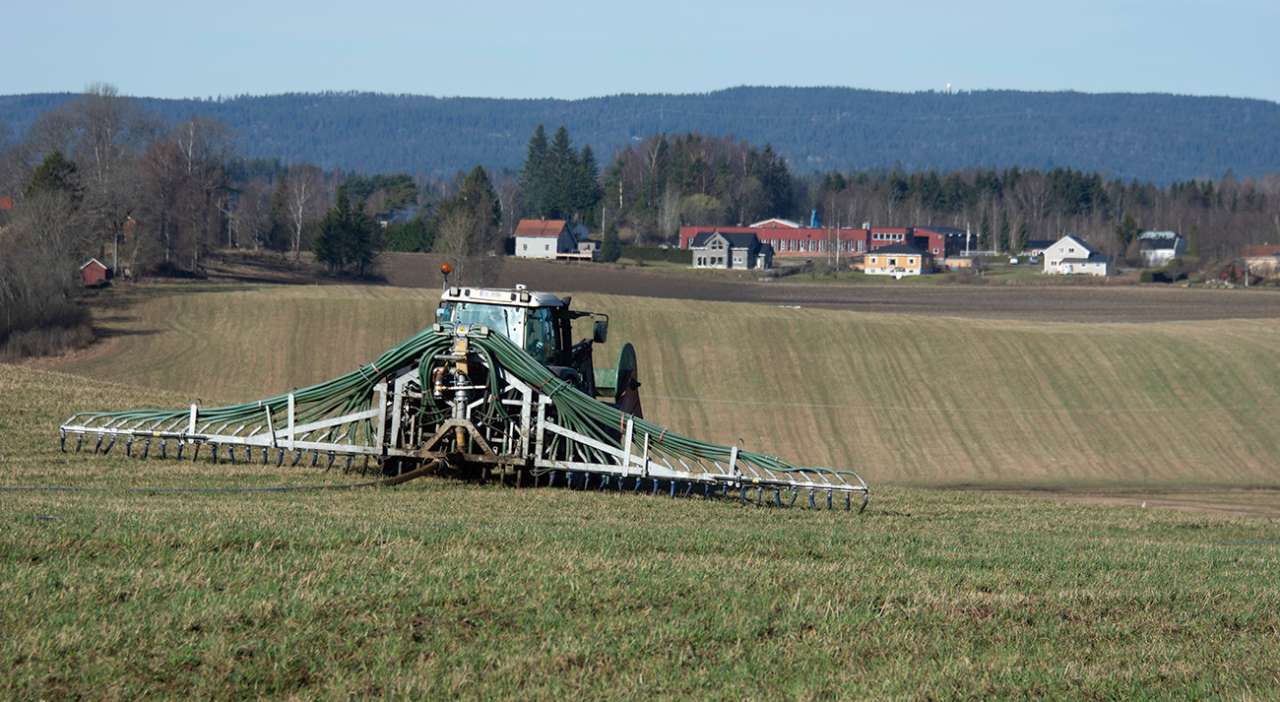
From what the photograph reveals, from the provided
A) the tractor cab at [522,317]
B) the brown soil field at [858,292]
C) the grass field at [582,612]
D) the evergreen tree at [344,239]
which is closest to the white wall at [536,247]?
the brown soil field at [858,292]

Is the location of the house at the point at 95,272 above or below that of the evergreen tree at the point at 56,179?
below

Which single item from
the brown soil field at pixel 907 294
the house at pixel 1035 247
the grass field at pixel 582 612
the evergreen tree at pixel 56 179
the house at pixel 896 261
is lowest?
the brown soil field at pixel 907 294

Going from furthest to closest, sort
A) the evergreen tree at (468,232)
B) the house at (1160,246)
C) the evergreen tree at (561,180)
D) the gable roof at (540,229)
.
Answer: the evergreen tree at (561,180), the house at (1160,246), the gable roof at (540,229), the evergreen tree at (468,232)

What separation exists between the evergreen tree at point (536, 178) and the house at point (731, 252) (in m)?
39.8

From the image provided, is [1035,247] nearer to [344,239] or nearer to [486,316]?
[344,239]

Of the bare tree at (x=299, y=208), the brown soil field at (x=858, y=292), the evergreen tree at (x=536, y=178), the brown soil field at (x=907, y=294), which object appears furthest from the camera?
the evergreen tree at (x=536, y=178)

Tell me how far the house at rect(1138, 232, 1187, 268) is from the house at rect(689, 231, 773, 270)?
50232 mm

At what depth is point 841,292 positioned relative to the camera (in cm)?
9325

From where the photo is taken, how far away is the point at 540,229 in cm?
13612

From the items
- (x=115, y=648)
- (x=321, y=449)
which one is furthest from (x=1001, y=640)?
(x=321, y=449)

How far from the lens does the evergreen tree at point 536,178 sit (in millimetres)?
172625

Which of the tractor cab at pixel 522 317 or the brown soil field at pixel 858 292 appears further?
the brown soil field at pixel 858 292

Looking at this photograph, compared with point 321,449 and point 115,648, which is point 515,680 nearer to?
point 115,648

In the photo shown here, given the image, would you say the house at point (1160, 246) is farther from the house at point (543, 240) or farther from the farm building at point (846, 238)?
the house at point (543, 240)
